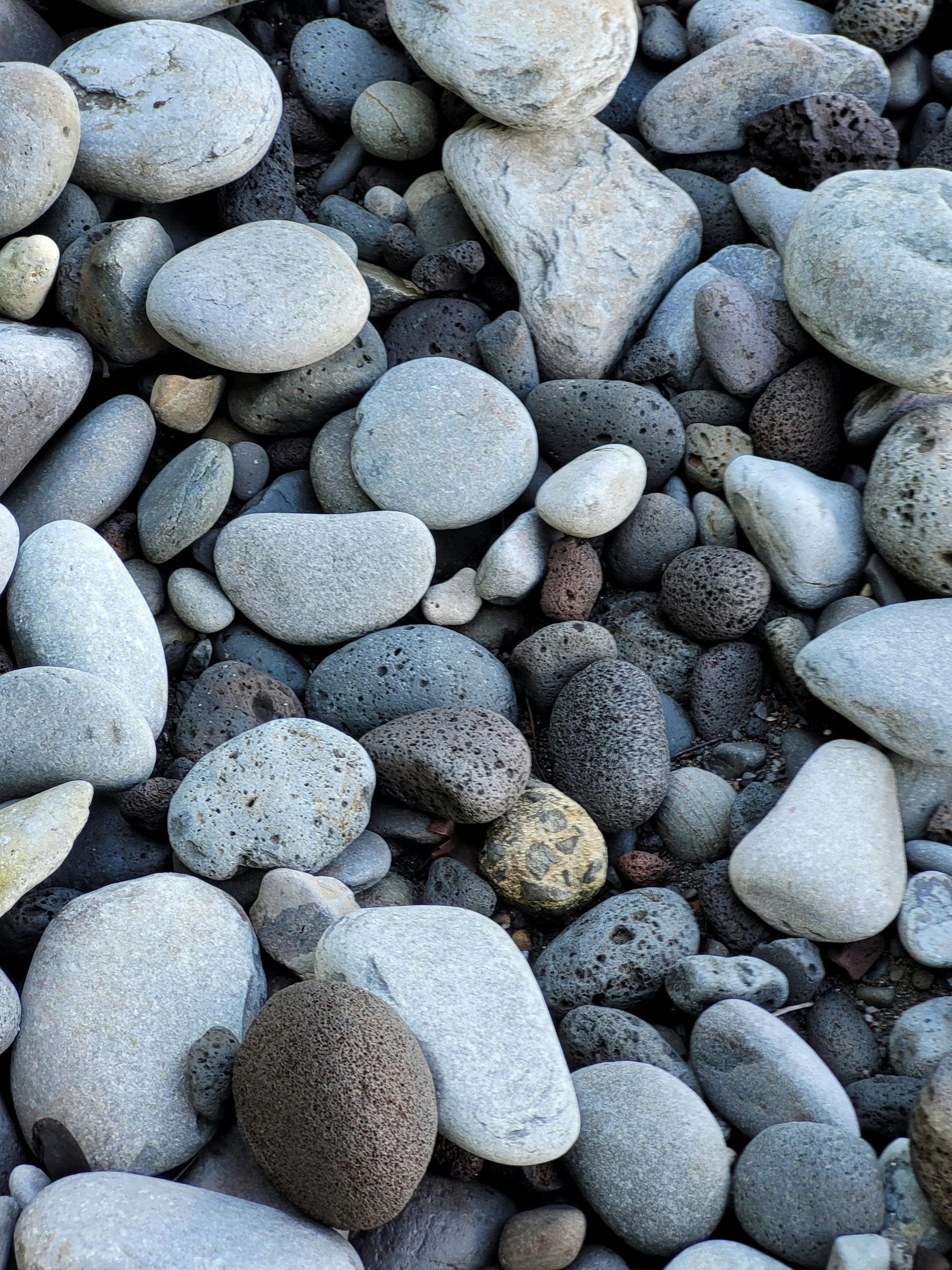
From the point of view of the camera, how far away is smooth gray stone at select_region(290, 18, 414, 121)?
3.75 m

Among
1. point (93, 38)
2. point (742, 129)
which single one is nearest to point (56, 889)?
point (93, 38)

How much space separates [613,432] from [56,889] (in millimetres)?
1896

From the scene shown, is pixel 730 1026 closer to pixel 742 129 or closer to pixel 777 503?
pixel 777 503

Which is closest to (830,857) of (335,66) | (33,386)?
(33,386)

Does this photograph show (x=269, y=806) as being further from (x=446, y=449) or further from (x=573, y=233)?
(x=573, y=233)

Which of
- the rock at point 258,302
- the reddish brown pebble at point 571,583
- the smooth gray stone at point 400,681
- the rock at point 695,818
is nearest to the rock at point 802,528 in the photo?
the reddish brown pebble at point 571,583

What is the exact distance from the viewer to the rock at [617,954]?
2436 mm

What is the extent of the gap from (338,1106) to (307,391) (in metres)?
2.06

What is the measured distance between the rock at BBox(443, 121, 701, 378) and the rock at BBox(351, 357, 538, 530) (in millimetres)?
388

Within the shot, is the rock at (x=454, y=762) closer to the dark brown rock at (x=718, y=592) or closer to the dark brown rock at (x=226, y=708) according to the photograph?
the dark brown rock at (x=226, y=708)

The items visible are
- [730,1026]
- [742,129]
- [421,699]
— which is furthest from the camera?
[742,129]

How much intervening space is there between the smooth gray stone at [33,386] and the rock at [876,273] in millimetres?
2016

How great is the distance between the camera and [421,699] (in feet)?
9.37

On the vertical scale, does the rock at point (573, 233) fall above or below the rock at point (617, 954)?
above
